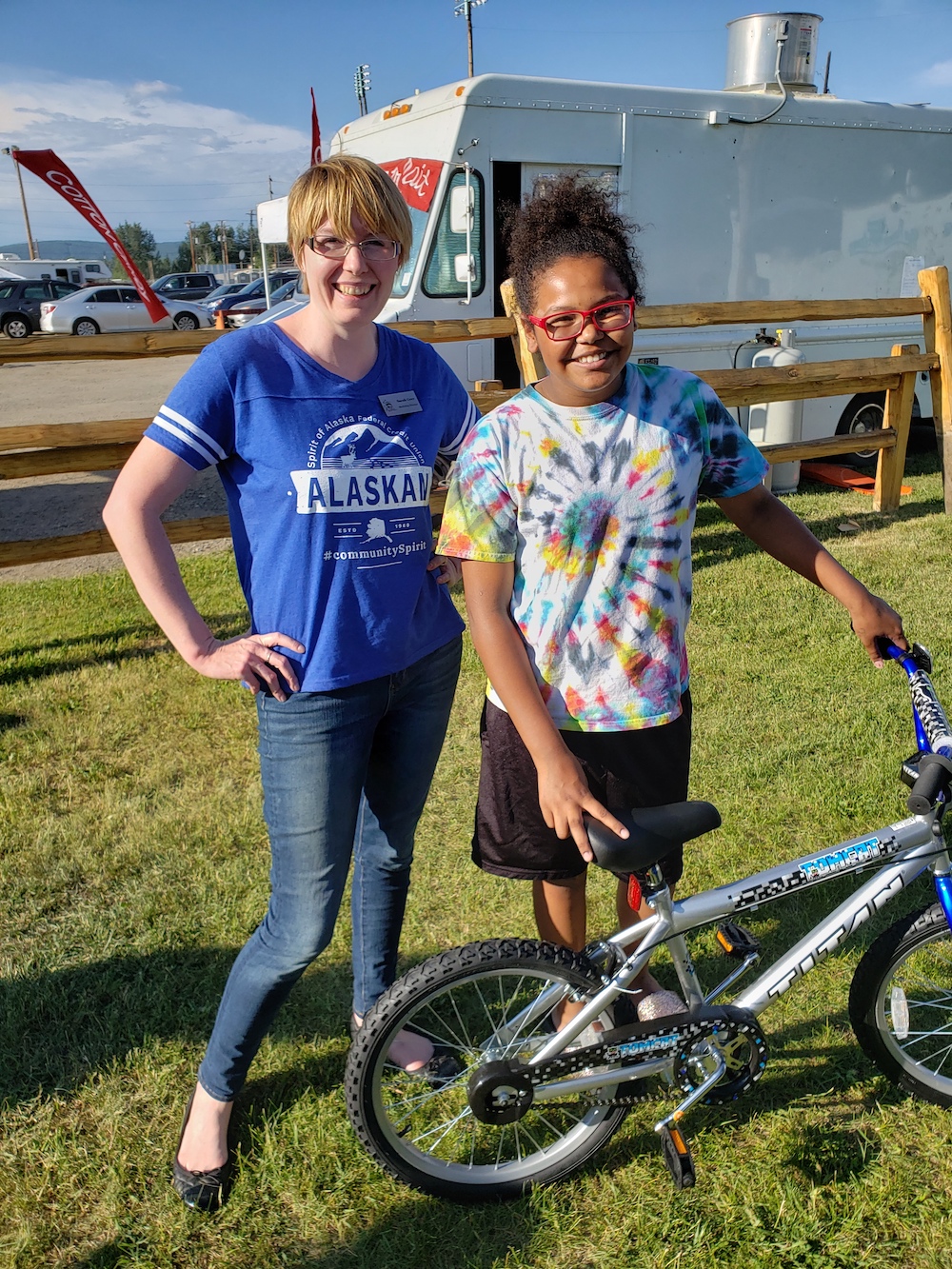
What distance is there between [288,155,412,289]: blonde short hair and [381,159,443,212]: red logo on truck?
236 inches

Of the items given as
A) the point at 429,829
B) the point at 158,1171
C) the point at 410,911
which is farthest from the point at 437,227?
the point at 158,1171

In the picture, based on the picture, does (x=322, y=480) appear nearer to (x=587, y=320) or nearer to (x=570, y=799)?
(x=587, y=320)

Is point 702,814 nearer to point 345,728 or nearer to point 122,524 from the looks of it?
point 345,728

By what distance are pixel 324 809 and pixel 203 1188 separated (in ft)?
3.31

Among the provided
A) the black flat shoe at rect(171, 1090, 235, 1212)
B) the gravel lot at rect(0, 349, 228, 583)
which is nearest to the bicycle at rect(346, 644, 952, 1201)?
the black flat shoe at rect(171, 1090, 235, 1212)

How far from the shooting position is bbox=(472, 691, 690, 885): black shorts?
6.85 feet

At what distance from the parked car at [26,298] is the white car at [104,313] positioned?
1.37 feet

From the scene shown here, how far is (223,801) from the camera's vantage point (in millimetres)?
4012

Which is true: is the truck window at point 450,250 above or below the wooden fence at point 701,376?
above

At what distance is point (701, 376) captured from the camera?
7445 millimetres

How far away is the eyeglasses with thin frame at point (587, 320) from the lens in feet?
5.93

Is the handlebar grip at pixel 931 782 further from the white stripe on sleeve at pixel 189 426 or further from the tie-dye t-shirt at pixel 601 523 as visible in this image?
the white stripe on sleeve at pixel 189 426

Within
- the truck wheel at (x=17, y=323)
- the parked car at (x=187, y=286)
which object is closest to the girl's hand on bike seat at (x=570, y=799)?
the truck wheel at (x=17, y=323)

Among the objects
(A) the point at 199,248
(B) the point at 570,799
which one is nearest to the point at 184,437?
(B) the point at 570,799
